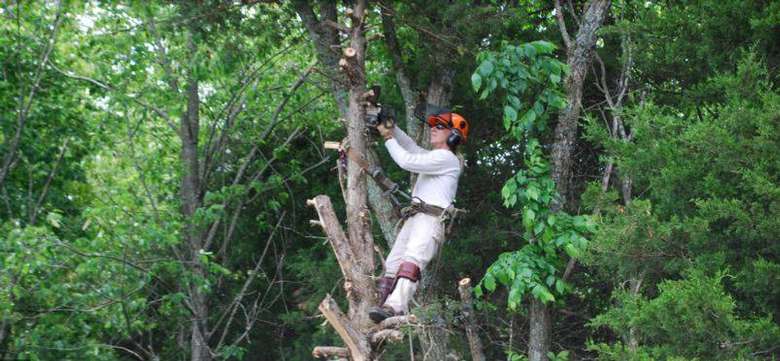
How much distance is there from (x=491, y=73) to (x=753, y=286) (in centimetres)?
251

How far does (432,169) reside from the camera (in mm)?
7176

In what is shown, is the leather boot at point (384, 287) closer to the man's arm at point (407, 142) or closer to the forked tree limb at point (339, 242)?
the forked tree limb at point (339, 242)

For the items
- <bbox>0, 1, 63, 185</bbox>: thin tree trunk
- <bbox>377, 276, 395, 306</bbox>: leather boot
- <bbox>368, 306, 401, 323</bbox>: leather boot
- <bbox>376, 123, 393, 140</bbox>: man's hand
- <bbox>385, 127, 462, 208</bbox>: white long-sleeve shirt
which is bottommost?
<bbox>368, 306, 401, 323</bbox>: leather boot

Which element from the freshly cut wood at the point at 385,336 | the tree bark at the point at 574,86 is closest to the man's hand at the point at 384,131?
the freshly cut wood at the point at 385,336

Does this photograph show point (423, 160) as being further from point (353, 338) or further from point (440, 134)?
point (353, 338)

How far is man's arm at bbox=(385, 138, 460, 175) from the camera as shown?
23.1ft

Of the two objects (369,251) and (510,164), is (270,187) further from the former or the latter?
(369,251)

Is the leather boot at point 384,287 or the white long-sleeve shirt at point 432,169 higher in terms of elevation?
the white long-sleeve shirt at point 432,169

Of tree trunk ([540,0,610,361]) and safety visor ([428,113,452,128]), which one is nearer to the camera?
safety visor ([428,113,452,128])

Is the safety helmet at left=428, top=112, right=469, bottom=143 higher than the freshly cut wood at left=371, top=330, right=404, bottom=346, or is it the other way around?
the safety helmet at left=428, top=112, right=469, bottom=143

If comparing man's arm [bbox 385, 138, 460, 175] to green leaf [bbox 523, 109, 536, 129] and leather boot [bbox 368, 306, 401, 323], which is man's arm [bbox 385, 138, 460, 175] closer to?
leather boot [bbox 368, 306, 401, 323]

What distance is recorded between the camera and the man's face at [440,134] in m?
7.36

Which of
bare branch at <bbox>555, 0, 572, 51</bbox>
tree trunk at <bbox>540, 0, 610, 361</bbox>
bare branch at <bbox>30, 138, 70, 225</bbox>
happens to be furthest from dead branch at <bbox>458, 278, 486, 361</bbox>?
bare branch at <bbox>30, 138, 70, 225</bbox>

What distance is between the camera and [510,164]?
11109 mm
